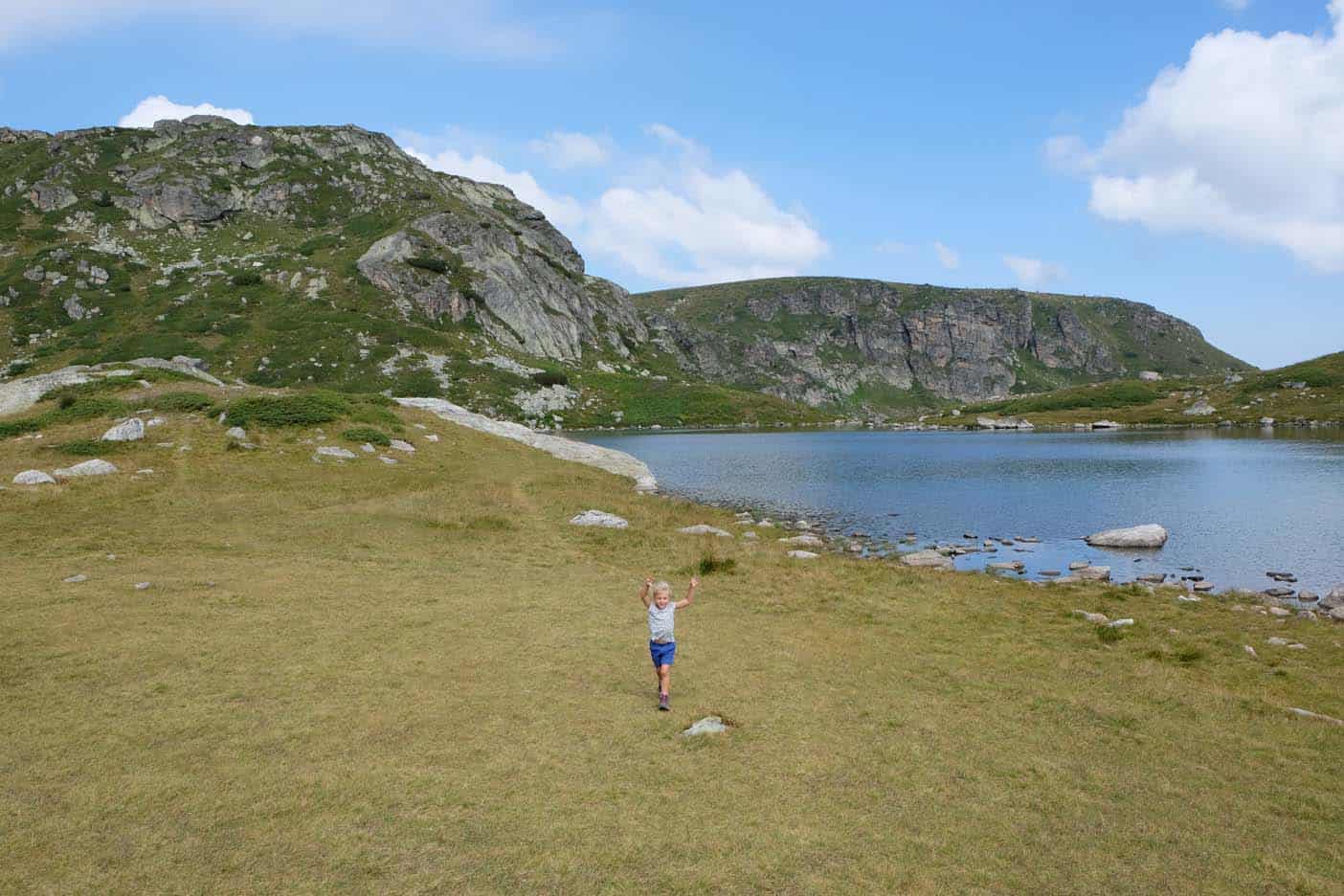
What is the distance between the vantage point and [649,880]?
28.9 ft

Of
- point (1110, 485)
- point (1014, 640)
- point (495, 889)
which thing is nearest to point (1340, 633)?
point (1014, 640)

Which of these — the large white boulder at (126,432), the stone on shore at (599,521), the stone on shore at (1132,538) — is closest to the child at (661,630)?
the stone on shore at (599,521)

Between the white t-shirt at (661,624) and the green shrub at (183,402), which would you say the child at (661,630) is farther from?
the green shrub at (183,402)

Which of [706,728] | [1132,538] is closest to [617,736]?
[706,728]

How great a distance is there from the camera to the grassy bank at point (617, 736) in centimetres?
927

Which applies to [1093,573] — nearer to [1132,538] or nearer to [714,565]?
[1132,538]

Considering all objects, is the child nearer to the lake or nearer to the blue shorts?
the blue shorts

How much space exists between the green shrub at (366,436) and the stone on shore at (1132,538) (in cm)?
4972

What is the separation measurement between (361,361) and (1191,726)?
548ft

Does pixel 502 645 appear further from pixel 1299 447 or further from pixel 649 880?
pixel 1299 447

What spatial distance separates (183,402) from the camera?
49406 mm

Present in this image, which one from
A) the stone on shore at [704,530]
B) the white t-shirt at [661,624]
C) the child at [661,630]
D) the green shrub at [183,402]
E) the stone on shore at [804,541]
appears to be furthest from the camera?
the green shrub at [183,402]

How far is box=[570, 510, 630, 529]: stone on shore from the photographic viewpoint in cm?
3841

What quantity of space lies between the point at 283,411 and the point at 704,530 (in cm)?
3369
